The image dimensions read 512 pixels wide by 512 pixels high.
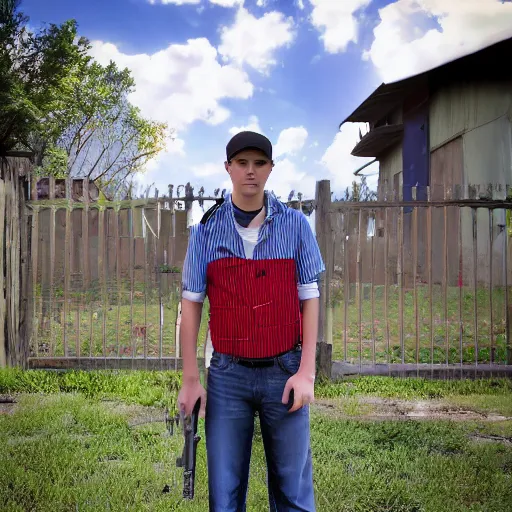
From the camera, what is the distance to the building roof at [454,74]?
951cm

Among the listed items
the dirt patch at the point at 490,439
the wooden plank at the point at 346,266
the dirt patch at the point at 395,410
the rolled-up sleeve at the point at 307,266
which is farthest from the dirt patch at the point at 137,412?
the rolled-up sleeve at the point at 307,266

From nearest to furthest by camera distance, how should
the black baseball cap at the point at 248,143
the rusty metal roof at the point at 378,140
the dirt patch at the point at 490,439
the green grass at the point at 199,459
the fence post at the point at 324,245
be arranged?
the black baseball cap at the point at 248,143, the green grass at the point at 199,459, the dirt patch at the point at 490,439, the fence post at the point at 324,245, the rusty metal roof at the point at 378,140

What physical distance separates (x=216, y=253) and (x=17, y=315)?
14.2 ft

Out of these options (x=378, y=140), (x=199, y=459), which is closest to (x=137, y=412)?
(x=199, y=459)

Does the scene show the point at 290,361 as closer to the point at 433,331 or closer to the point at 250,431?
the point at 250,431

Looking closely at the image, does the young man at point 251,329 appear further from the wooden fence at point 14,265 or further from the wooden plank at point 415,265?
the wooden fence at point 14,265

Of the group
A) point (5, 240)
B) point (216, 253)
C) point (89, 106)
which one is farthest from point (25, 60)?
point (216, 253)

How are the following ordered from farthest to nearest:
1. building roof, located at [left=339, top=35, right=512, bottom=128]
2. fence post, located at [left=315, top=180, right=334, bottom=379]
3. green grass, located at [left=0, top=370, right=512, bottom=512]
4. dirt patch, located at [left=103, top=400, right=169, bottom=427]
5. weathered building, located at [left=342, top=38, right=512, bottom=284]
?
building roof, located at [left=339, top=35, right=512, bottom=128]
weathered building, located at [left=342, top=38, right=512, bottom=284]
fence post, located at [left=315, top=180, right=334, bottom=379]
dirt patch, located at [left=103, top=400, right=169, bottom=427]
green grass, located at [left=0, top=370, right=512, bottom=512]

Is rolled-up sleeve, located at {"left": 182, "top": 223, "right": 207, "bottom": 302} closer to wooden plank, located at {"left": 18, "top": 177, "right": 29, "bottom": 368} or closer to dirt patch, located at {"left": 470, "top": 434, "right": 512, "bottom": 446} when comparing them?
dirt patch, located at {"left": 470, "top": 434, "right": 512, "bottom": 446}

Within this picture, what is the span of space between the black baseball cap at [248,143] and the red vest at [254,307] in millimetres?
348

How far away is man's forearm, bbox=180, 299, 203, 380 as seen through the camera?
205cm

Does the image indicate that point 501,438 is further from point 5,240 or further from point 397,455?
point 5,240

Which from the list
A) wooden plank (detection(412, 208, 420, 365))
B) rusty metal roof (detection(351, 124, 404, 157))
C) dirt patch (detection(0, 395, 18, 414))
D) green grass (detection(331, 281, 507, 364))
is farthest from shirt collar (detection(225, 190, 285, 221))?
rusty metal roof (detection(351, 124, 404, 157))

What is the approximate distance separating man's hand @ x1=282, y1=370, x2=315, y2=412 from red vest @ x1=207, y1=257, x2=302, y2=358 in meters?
0.11
